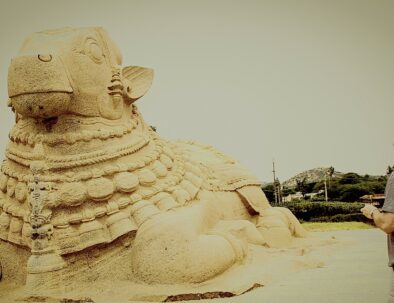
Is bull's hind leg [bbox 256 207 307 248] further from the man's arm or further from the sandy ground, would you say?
the man's arm

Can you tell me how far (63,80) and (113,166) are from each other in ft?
3.14

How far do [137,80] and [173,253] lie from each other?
219 cm

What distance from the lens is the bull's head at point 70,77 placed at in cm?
418

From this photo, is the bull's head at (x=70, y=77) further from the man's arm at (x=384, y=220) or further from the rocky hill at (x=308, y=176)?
the rocky hill at (x=308, y=176)

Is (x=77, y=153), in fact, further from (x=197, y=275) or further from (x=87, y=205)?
(x=197, y=275)

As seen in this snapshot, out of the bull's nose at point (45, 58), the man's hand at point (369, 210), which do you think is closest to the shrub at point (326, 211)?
the bull's nose at point (45, 58)

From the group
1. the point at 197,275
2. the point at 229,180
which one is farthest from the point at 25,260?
the point at 229,180

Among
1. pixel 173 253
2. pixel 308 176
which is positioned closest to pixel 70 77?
pixel 173 253

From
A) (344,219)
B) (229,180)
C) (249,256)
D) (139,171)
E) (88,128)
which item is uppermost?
(88,128)

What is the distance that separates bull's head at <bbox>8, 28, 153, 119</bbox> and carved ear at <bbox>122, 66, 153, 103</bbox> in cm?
2

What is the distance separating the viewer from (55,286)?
396 centimetres

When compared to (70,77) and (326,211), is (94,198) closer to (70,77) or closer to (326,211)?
(70,77)

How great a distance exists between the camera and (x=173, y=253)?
4090 millimetres

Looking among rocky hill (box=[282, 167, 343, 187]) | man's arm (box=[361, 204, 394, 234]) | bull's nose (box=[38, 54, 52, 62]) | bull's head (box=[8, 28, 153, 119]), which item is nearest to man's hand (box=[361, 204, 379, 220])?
man's arm (box=[361, 204, 394, 234])
